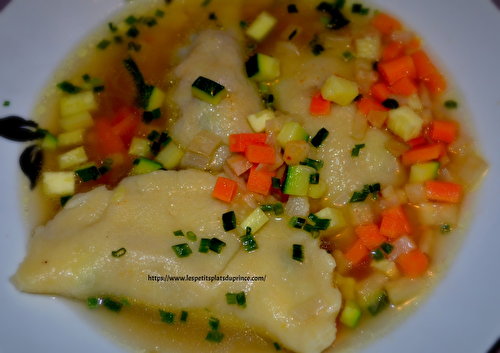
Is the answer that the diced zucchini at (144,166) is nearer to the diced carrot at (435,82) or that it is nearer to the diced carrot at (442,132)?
the diced carrot at (442,132)

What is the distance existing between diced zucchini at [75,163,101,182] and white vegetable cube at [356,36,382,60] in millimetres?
2128

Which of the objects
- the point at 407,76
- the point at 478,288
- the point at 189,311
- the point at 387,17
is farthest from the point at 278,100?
the point at 478,288

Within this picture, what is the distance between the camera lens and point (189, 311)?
8.20 ft

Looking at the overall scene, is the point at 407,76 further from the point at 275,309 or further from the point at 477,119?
the point at 275,309

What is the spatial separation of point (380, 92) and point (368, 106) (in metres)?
0.20

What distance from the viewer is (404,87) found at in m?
2.91

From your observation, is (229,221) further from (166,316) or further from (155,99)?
(155,99)

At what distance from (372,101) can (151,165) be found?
160 cm

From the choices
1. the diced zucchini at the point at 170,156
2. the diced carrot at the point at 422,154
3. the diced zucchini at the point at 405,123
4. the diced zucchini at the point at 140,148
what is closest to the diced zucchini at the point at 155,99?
the diced zucchini at the point at 140,148

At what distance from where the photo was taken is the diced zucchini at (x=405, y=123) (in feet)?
8.88

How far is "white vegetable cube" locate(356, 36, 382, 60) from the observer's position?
3074mm

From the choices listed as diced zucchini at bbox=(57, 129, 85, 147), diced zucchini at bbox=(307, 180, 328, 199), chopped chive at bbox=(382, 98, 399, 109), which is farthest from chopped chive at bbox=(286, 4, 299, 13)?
diced zucchini at bbox=(57, 129, 85, 147)

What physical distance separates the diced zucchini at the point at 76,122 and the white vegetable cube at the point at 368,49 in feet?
6.93

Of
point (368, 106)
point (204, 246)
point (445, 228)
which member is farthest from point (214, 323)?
point (368, 106)
